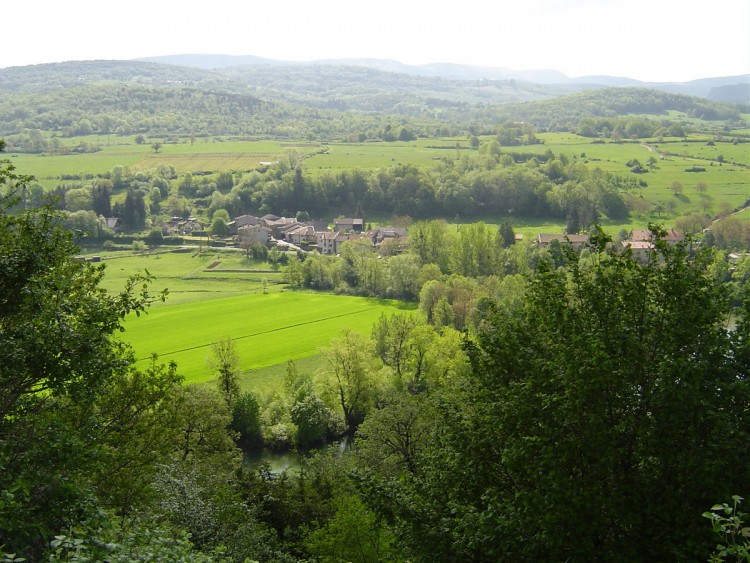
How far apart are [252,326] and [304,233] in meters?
49.6

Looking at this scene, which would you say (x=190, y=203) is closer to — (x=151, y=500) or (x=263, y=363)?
(x=263, y=363)

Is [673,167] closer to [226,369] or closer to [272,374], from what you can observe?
[272,374]

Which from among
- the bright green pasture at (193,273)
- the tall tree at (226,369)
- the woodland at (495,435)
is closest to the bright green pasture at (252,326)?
the bright green pasture at (193,273)

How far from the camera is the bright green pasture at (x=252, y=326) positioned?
55331 millimetres

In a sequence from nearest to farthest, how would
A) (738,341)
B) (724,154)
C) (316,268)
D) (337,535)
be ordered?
(738,341)
(337,535)
(316,268)
(724,154)

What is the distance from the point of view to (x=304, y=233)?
4392 inches

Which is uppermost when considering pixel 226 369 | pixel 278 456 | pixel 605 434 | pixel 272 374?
pixel 605 434

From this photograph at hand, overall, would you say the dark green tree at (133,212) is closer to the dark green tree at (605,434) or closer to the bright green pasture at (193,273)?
the bright green pasture at (193,273)

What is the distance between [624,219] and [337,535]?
3986 inches

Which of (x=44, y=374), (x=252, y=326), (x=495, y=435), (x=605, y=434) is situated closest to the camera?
(x=605, y=434)

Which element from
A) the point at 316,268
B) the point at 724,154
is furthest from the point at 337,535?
the point at 724,154

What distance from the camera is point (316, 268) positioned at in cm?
8269

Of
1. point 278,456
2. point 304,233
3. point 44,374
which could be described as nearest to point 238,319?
point 278,456

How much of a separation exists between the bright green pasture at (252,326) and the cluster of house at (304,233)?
27294 millimetres
